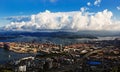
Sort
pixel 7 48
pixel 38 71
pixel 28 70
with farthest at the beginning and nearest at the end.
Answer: pixel 7 48, pixel 28 70, pixel 38 71

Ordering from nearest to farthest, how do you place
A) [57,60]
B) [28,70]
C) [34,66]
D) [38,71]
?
[38,71]
[28,70]
[34,66]
[57,60]

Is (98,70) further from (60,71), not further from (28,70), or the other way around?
(28,70)

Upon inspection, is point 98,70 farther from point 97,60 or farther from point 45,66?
point 97,60

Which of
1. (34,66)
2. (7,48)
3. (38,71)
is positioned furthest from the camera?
(7,48)

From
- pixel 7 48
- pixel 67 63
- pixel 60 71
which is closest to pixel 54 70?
pixel 60 71

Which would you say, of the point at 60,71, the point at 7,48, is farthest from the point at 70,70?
the point at 7,48

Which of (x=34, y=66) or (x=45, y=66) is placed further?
(x=34, y=66)

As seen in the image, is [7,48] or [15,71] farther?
[7,48]

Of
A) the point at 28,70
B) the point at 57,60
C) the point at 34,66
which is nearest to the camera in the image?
the point at 28,70
